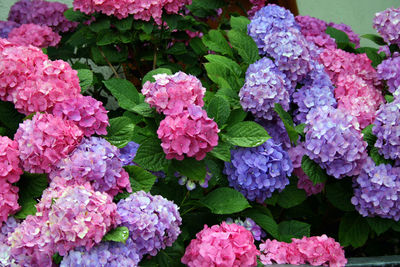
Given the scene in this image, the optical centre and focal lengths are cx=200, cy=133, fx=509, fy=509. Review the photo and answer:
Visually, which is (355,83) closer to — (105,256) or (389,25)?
(389,25)

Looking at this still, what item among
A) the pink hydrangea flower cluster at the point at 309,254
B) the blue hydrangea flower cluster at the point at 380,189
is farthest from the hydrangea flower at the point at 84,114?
the blue hydrangea flower cluster at the point at 380,189

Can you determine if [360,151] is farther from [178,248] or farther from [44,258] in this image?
[44,258]

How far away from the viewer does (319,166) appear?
151cm

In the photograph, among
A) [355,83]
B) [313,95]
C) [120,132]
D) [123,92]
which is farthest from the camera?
[355,83]

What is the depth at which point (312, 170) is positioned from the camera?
149cm

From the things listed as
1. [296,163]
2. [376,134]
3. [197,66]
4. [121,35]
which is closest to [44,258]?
[296,163]

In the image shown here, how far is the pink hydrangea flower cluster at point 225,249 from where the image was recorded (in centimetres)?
119

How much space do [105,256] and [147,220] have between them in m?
0.13

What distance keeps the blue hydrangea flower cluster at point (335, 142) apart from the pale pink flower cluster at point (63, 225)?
648 mm

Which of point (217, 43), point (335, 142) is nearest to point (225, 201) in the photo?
point (335, 142)

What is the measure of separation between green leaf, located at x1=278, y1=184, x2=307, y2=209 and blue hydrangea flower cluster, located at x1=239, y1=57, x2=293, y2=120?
0.25 meters

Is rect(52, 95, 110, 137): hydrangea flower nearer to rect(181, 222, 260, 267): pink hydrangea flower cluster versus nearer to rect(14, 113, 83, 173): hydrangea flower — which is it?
rect(14, 113, 83, 173): hydrangea flower

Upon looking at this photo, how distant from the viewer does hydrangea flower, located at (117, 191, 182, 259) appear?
1.12 m

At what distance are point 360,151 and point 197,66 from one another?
1051 mm
